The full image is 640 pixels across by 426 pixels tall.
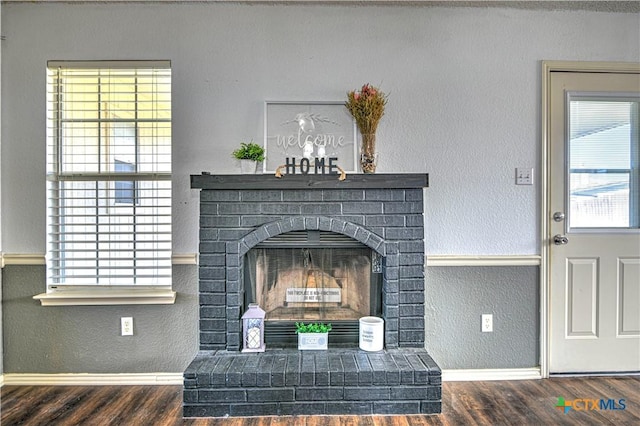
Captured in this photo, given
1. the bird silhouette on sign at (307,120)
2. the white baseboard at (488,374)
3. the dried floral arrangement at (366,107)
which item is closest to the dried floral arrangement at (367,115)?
the dried floral arrangement at (366,107)

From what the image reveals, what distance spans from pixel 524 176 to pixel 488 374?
1278mm

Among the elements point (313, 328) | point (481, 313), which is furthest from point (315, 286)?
point (481, 313)

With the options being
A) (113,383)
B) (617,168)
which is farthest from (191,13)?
(617,168)

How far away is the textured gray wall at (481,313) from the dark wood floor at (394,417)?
167mm

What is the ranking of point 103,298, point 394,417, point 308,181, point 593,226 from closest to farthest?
point 394,417 < point 308,181 < point 103,298 < point 593,226

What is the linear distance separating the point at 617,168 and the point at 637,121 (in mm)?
336

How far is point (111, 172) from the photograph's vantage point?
2.42m

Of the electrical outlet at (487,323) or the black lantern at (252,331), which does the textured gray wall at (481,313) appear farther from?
the black lantern at (252,331)

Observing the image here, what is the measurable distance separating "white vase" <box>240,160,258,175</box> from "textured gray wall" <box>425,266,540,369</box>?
135cm

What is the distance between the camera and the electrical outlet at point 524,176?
2.41 metres

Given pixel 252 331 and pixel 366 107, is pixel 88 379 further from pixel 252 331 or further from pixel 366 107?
pixel 366 107

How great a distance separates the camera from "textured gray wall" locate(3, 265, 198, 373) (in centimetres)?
237

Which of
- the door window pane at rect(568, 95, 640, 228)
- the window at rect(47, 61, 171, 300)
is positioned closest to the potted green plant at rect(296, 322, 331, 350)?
the window at rect(47, 61, 171, 300)

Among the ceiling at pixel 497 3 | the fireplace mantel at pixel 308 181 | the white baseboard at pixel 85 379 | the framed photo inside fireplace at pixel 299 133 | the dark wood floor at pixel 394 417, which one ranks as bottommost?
the dark wood floor at pixel 394 417
